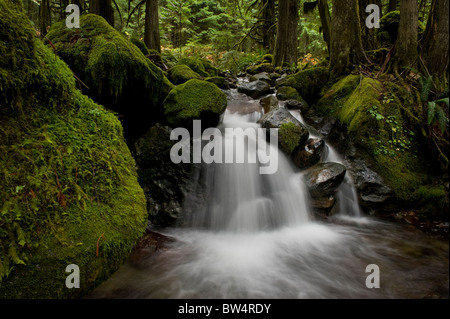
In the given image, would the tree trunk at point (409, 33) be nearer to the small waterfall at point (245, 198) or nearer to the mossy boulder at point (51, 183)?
the small waterfall at point (245, 198)

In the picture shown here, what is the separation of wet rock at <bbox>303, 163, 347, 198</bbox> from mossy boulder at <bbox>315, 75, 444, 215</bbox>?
75 cm

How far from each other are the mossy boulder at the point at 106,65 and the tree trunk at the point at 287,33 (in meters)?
8.78

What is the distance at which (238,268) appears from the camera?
332cm

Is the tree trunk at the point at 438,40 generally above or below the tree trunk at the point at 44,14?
below

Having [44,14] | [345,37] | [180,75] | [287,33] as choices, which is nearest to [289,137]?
[180,75]

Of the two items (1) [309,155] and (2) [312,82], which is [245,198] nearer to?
(1) [309,155]

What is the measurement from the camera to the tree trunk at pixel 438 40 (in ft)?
17.0

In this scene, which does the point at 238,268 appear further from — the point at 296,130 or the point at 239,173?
the point at 296,130

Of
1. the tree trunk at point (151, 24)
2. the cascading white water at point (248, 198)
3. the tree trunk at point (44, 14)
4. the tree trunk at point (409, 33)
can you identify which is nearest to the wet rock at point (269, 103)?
the cascading white water at point (248, 198)

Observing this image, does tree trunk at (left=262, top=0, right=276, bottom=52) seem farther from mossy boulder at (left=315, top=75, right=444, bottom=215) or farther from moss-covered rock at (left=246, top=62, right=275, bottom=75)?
mossy boulder at (left=315, top=75, right=444, bottom=215)

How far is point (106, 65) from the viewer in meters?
3.72

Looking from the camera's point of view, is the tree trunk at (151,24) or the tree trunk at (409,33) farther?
the tree trunk at (151,24)

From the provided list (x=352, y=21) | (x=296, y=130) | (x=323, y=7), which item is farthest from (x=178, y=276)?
(x=323, y=7)

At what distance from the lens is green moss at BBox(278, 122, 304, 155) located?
5.23m
